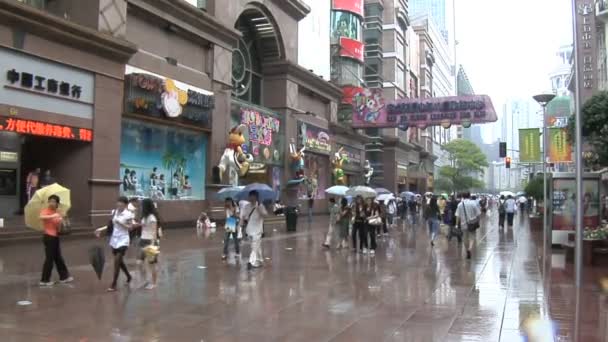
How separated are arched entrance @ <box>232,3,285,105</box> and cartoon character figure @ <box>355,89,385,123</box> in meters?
9.87

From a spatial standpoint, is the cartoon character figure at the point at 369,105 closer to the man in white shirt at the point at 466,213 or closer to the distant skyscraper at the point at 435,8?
the man in white shirt at the point at 466,213

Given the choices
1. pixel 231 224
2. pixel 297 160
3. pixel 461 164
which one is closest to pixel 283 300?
pixel 231 224

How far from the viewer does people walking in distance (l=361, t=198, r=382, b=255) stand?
51.1ft

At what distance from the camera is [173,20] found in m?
23.1

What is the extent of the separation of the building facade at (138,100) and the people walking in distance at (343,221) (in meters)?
7.82

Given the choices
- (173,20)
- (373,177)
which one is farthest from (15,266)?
(373,177)

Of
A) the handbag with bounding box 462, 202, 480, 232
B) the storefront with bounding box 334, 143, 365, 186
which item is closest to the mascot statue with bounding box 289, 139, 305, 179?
the storefront with bounding box 334, 143, 365, 186

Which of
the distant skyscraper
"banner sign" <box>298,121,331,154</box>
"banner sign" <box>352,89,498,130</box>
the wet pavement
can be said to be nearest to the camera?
the wet pavement

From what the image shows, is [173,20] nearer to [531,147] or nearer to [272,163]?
[272,163]

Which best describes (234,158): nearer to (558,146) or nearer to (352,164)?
(558,146)

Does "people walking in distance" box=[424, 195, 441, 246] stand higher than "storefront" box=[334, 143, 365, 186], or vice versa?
"storefront" box=[334, 143, 365, 186]

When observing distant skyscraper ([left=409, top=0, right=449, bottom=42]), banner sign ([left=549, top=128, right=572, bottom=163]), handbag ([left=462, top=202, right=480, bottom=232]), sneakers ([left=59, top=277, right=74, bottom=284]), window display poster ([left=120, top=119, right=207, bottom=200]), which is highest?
distant skyscraper ([left=409, top=0, right=449, bottom=42])

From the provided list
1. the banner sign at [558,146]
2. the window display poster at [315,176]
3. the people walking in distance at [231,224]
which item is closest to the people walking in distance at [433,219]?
the people walking in distance at [231,224]

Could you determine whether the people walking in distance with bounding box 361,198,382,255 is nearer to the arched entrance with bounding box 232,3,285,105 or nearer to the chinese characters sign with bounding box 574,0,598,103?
the arched entrance with bounding box 232,3,285,105
